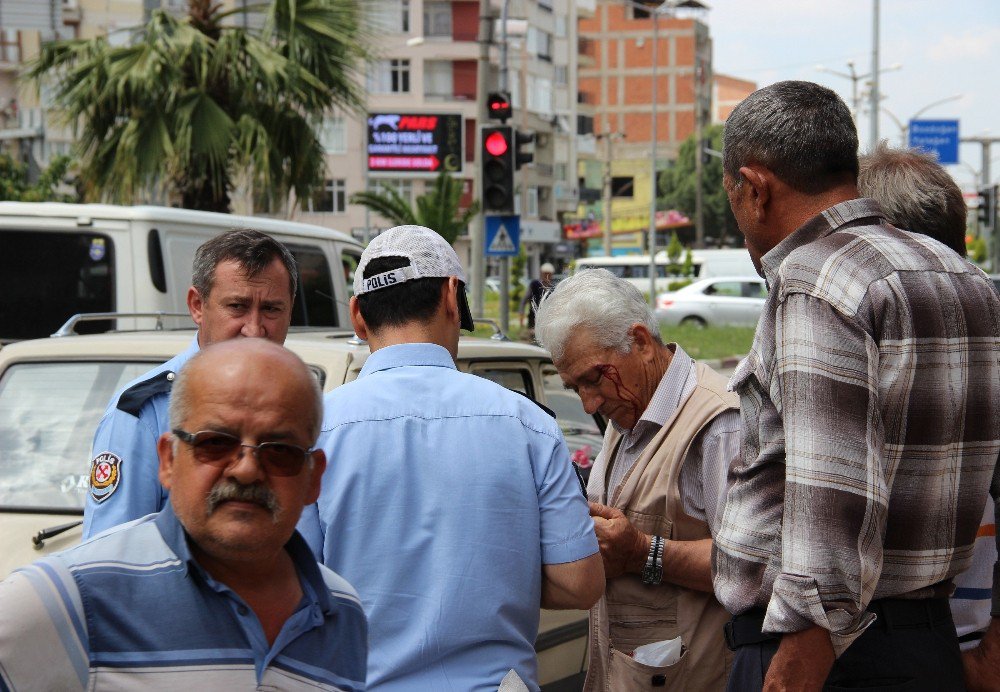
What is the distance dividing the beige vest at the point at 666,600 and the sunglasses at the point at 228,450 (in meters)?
1.52

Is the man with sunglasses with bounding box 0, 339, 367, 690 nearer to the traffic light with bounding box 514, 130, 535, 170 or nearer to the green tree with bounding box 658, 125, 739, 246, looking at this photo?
the traffic light with bounding box 514, 130, 535, 170

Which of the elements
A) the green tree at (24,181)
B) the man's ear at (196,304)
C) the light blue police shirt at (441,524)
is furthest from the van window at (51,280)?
the green tree at (24,181)

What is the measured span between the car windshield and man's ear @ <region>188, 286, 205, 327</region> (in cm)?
96

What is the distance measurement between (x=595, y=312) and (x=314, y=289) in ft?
18.0

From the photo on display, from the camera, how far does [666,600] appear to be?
3.27 m

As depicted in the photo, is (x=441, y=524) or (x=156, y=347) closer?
(x=441, y=524)

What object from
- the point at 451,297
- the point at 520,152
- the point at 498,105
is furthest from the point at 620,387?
the point at 498,105

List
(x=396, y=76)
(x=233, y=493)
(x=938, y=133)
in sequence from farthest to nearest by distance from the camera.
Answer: (x=396, y=76), (x=938, y=133), (x=233, y=493)

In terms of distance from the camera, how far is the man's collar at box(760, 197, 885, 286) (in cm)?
252

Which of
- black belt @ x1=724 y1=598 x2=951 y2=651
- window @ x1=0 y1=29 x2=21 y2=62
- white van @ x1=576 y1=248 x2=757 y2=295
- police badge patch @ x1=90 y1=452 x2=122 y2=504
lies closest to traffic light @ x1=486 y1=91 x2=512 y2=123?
police badge patch @ x1=90 y1=452 x2=122 y2=504

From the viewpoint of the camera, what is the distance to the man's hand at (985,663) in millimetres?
2645

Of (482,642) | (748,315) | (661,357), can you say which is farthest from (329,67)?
(748,315)

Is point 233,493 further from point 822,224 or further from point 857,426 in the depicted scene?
point 822,224

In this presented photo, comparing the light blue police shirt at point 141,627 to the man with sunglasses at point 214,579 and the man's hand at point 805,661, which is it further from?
the man's hand at point 805,661
